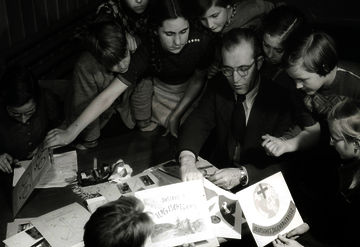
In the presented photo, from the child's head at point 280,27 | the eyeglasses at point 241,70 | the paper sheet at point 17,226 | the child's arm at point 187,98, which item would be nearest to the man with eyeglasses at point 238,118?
the eyeglasses at point 241,70

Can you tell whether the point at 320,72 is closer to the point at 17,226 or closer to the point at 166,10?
the point at 166,10

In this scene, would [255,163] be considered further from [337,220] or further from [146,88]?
[146,88]

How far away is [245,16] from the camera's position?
9.11 feet

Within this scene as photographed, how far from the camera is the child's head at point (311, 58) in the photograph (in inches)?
81.9

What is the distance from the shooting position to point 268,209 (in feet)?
6.05

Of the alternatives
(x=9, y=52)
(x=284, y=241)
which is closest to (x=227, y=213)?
(x=284, y=241)

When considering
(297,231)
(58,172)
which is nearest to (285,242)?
(297,231)

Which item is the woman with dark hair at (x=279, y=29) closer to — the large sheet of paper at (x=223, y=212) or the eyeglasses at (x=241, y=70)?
the eyeglasses at (x=241, y=70)

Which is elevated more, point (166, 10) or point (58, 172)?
point (166, 10)

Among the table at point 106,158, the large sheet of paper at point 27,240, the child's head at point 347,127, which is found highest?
the child's head at point 347,127

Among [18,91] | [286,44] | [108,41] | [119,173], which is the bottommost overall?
[119,173]

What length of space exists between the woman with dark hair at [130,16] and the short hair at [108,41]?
0.54 feet

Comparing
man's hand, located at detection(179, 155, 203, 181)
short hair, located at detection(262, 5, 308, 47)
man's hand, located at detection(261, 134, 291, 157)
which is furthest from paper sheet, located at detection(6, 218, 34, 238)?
short hair, located at detection(262, 5, 308, 47)

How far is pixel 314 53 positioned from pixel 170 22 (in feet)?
2.76
